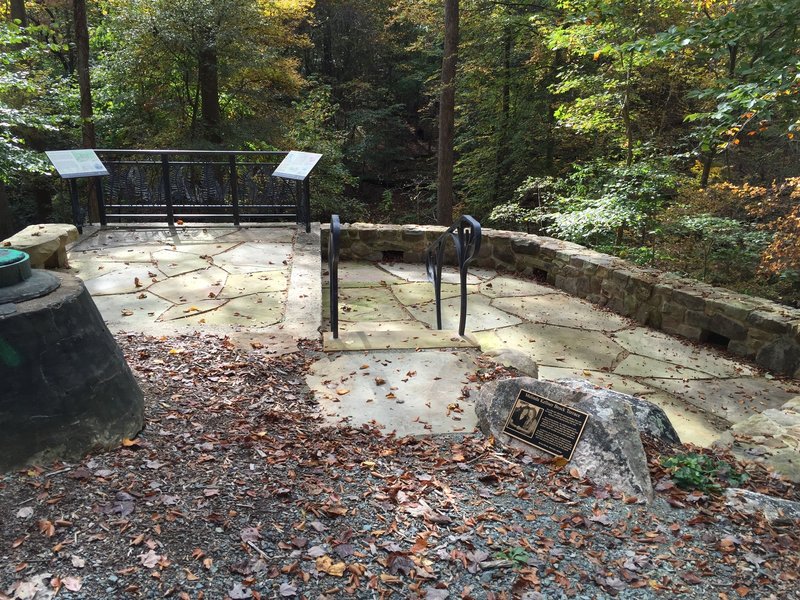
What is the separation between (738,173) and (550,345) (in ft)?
24.9

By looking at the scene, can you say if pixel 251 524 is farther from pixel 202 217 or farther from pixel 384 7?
pixel 384 7

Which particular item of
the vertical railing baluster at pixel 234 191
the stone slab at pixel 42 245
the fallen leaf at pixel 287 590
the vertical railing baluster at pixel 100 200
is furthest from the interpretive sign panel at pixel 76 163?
Result: the fallen leaf at pixel 287 590

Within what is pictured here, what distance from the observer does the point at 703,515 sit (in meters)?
2.26

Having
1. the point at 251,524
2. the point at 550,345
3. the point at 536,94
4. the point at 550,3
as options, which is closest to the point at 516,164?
the point at 536,94

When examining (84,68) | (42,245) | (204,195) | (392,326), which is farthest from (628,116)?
(84,68)

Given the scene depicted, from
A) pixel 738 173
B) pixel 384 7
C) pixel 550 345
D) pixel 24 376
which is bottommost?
pixel 550 345

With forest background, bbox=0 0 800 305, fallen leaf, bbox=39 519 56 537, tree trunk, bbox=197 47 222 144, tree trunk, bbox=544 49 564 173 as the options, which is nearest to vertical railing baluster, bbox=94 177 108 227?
forest background, bbox=0 0 800 305

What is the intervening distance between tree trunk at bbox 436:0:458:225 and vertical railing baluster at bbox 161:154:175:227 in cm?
593

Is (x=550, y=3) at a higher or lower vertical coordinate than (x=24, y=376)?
higher

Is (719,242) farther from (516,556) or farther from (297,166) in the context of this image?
(516,556)

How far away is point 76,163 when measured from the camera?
6.72 meters

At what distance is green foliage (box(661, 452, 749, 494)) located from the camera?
8.00 feet

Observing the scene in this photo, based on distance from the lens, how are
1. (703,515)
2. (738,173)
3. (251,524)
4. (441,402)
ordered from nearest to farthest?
(251,524) → (703,515) → (441,402) → (738,173)

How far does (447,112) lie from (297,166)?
535 centimetres
